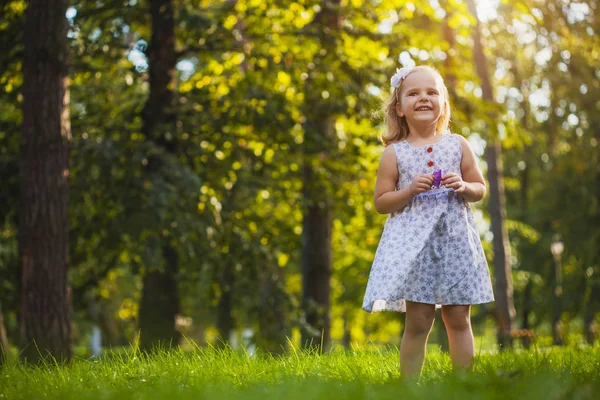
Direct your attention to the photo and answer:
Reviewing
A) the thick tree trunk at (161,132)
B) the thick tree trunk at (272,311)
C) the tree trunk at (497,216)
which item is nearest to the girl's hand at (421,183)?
the thick tree trunk at (161,132)

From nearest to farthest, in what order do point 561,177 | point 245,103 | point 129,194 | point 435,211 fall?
point 435,211, point 129,194, point 245,103, point 561,177

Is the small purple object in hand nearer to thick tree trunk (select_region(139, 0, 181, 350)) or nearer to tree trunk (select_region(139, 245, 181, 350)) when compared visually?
thick tree trunk (select_region(139, 0, 181, 350))

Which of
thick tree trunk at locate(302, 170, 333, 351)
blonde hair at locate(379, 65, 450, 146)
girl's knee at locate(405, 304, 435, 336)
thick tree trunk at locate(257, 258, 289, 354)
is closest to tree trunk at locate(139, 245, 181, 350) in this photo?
thick tree trunk at locate(257, 258, 289, 354)

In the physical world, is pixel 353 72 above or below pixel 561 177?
above

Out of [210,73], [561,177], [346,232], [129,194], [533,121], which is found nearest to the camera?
[129,194]

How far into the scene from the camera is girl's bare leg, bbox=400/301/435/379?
4.24m

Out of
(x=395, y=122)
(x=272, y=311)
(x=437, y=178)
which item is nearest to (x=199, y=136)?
(x=272, y=311)

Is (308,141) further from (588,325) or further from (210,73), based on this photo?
(588,325)

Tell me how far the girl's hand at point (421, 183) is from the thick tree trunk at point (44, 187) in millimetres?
3534

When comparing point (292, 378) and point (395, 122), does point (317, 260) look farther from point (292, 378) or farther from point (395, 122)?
point (292, 378)

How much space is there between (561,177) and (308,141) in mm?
17595

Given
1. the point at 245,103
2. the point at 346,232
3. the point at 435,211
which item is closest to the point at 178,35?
the point at 245,103

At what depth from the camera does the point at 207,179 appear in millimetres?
9836

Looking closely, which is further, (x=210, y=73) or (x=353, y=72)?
(x=210, y=73)
